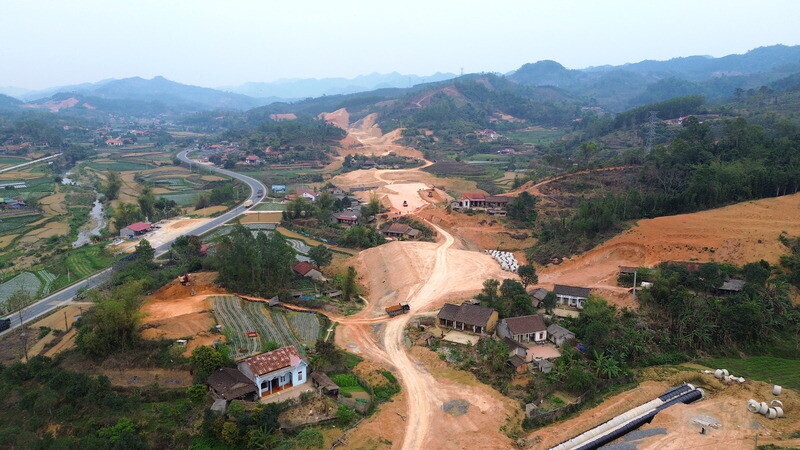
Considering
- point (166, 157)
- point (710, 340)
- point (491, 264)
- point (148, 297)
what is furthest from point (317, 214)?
point (166, 157)

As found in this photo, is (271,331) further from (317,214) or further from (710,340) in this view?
(317,214)

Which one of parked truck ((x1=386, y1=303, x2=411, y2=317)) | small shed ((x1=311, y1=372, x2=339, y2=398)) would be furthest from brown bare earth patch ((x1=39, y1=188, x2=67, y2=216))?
small shed ((x1=311, y1=372, x2=339, y2=398))

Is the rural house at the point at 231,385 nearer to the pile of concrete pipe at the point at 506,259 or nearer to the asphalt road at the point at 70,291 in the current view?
the asphalt road at the point at 70,291

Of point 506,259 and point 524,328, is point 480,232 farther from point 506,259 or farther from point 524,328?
point 524,328

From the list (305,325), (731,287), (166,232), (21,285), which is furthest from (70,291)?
(731,287)

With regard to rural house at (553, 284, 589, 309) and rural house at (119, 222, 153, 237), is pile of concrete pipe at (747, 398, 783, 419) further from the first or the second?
rural house at (119, 222, 153, 237)

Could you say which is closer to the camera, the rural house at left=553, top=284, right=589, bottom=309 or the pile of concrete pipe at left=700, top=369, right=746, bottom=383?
the pile of concrete pipe at left=700, top=369, right=746, bottom=383
